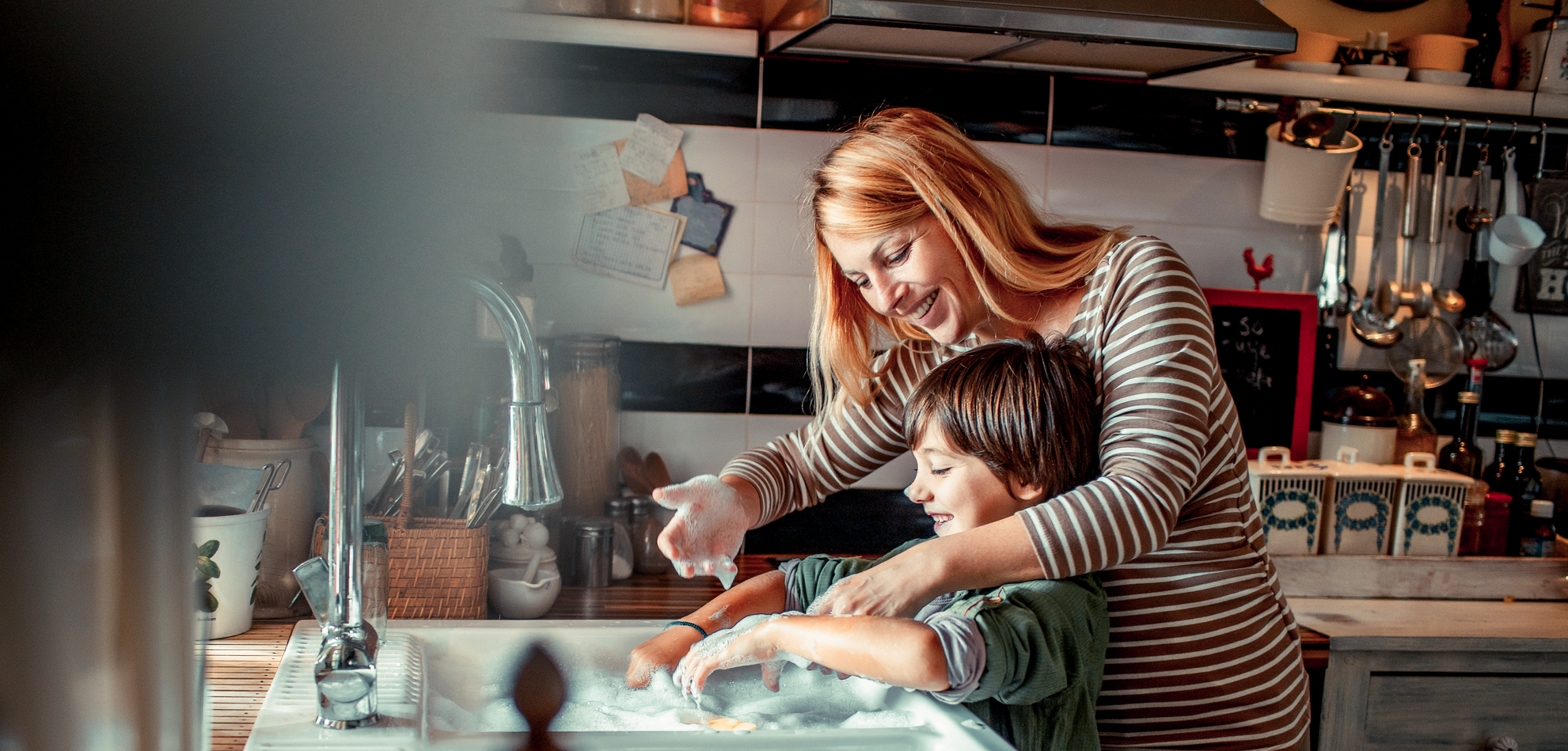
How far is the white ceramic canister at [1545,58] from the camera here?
7.41ft

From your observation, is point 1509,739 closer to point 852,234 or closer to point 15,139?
point 852,234

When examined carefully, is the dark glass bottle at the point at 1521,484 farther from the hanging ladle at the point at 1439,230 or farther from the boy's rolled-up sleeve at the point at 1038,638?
the boy's rolled-up sleeve at the point at 1038,638

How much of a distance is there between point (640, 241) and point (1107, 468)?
1.29m

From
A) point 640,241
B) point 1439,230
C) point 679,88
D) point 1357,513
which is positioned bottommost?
point 1357,513

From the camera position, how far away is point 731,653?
1.02 meters

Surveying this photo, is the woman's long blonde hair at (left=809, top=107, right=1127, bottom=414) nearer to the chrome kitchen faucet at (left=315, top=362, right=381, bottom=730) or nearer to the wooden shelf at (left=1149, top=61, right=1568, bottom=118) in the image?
the chrome kitchen faucet at (left=315, top=362, right=381, bottom=730)

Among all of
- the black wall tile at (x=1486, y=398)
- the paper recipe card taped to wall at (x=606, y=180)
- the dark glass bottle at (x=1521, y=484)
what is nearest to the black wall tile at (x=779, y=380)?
the paper recipe card taped to wall at (x=606, y=180)

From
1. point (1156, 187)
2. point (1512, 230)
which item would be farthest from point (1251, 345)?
point (1512, 230)

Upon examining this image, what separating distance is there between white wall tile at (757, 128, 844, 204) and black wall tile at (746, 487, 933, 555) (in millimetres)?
637

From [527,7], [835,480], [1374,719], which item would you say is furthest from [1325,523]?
[527,7]

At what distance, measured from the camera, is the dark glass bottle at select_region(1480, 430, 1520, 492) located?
2270 mm

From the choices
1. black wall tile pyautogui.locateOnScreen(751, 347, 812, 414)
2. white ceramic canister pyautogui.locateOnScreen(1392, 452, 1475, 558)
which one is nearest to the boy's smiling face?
black wall tile pyautogui.locateOnScreen(751, 347, 812, 414)

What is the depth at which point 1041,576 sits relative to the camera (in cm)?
99

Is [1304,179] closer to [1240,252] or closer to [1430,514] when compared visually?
[1240,252]
